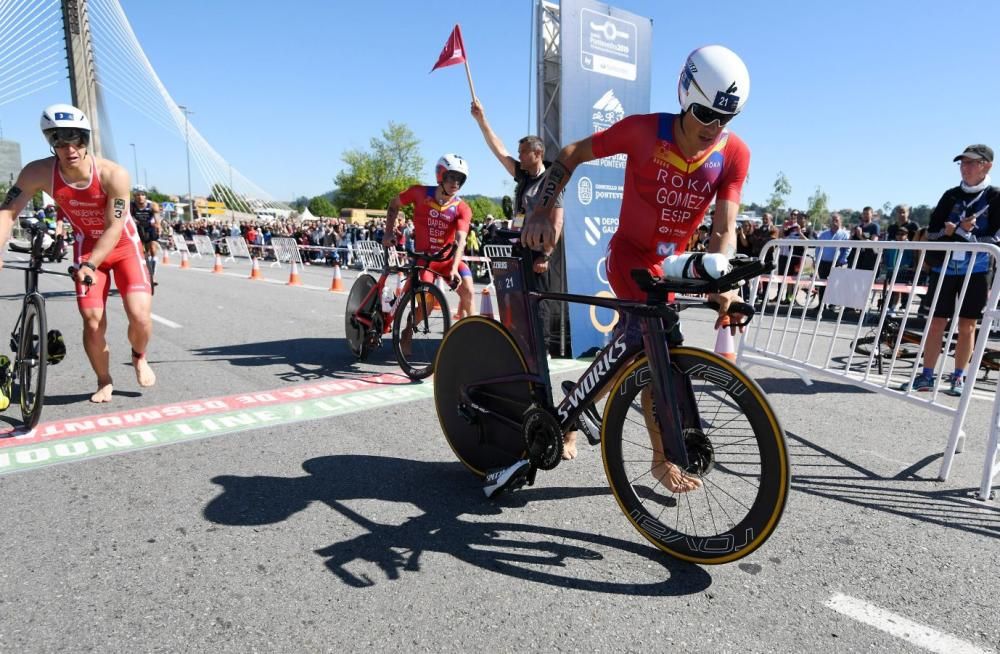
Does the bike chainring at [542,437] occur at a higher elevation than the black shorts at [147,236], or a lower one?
lower

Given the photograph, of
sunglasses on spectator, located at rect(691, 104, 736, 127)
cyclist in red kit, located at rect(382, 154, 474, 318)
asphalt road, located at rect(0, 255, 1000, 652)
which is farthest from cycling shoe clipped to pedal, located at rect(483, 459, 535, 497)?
cyclist in red kit, located at rect(382, 154, 474, 318)

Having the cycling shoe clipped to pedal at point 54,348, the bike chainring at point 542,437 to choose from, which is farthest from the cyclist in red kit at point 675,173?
the cycling shoe clipped to pedal at point 54,348

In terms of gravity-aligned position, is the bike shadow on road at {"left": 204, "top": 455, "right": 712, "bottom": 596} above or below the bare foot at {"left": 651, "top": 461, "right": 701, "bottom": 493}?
below

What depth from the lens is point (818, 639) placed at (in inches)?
81.6

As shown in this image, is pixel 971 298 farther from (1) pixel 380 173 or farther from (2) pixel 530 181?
(1) pixel 380 173

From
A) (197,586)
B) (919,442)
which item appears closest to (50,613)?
(197,586)

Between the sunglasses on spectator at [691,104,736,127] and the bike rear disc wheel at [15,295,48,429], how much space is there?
4.11m

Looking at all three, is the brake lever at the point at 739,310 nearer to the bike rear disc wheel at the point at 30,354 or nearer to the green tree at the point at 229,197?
the bike rear disc wheel at the point at 30,354

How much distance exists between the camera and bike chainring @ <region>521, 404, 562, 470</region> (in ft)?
9.12

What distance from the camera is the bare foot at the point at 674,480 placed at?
111 inches

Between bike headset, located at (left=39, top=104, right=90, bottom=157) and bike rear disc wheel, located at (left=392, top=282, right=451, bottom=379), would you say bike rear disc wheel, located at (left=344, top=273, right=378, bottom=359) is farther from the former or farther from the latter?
bike headset, located at (left=39, top=104, right=90, bottom=157)

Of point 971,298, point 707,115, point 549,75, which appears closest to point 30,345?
point 707,115

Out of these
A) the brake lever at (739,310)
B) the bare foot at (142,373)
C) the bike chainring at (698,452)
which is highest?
the brake lever at (739,310)

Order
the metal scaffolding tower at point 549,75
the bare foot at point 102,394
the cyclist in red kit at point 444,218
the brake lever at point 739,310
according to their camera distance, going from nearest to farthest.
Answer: the brake lever at point 739,310 → the bare foot at point 102,394 → the cyclist in red kit at point 444,218 → the metal scaffolding tower at point 549,75
